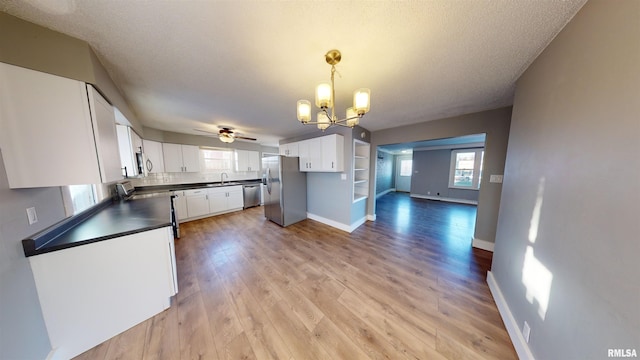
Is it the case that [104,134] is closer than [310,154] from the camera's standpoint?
Yes

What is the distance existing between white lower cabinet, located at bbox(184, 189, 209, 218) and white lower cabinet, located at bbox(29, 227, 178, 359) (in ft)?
9.39

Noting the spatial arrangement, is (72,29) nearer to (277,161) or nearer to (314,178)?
(277,161)

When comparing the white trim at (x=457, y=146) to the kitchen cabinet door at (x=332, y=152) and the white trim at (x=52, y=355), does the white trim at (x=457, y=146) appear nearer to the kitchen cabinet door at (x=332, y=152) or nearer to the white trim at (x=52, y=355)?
the kitchen cabinet door at (x=332, y=152)

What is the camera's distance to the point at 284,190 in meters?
3.76

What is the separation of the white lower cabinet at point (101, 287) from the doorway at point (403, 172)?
860 cm

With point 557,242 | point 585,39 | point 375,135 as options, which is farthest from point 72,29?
point 375,135

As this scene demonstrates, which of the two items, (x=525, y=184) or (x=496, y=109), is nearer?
(x=525, y=184)

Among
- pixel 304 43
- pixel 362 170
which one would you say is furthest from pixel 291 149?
pixel 304 43

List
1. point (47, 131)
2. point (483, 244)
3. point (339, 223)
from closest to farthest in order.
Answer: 1. point (47, 131)
2. point (483, 244)
3. point (339, 223)

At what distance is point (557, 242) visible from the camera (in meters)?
1.04

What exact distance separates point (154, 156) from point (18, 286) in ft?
11.8

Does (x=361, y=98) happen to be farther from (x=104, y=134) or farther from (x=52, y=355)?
(x=52, y=355)

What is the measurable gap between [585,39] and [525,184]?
1.01m

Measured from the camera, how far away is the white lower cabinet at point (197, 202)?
160 inches
